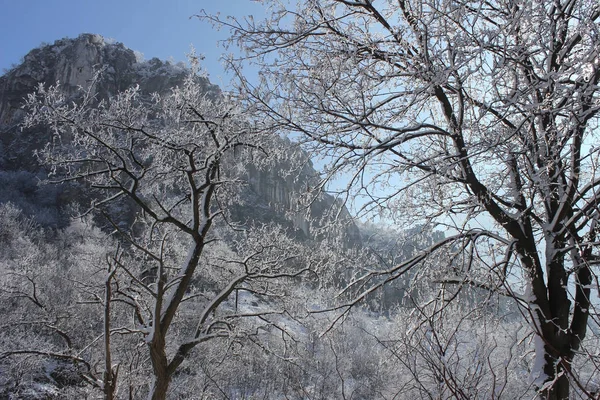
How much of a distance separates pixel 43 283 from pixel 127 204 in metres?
24.1

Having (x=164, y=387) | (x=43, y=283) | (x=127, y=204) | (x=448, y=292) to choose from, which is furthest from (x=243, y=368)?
(x=127, y=204)

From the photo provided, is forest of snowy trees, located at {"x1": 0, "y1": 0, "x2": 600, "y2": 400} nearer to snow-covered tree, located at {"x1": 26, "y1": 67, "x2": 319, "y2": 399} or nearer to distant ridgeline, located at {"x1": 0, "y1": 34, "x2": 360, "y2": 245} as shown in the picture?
snow-covered tree, located at {"x1": 26, "y1": 67, "x2": 319, "y2": 399}

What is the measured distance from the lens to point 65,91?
53.8 m

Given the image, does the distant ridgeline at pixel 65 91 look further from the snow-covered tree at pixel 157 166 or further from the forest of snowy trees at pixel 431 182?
the forest of snowy trees at pixel 431 182

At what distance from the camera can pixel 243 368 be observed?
72.7 ft

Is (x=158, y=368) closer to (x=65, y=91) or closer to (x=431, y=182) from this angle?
(x=431, y=182)

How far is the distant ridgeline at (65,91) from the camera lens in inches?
1806

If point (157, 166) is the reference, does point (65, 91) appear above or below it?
above

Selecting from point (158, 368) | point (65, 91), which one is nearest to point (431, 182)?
point (158, 368)

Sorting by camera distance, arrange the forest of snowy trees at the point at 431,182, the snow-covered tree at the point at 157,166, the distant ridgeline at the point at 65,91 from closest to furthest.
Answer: the forest of snowy trees at the point at 431,182
the snow-covered tree at the point at 157,166
the distant ridgeline at the point at 65,91

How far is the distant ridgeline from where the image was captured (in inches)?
1806

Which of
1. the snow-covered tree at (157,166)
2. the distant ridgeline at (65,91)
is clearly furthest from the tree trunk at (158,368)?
the distant ridgeline at (65,91)

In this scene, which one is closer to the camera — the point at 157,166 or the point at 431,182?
the point at 431,182

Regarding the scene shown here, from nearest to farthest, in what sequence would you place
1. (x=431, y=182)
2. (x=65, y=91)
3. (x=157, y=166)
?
(x=431, y=182) → (x=157, y=166) → (x=65, y=91)
